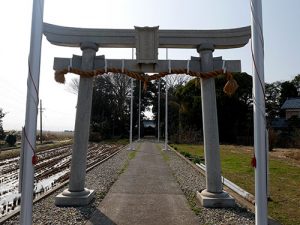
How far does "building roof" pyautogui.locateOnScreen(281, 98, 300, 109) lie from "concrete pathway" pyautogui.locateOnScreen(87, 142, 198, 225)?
37.2 metres

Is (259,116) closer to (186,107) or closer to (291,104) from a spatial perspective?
(186,107)

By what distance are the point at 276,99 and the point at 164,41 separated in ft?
150

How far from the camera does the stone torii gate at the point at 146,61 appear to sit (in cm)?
730

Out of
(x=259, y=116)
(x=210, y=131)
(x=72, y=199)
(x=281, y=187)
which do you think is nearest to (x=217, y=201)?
(x=210, y=131)

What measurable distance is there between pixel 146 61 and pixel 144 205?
3236 mm

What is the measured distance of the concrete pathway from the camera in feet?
20.1

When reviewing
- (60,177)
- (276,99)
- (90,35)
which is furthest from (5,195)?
(276,99)

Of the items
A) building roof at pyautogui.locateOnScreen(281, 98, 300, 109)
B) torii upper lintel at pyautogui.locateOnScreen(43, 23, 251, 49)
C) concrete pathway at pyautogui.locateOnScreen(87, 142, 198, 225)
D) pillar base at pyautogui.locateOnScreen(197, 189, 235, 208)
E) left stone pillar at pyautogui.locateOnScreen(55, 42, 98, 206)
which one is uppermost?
building roof at pyautogui.locateOnScreen(281, 98, 300, 109)

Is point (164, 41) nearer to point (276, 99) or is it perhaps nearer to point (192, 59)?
point (192, 59)

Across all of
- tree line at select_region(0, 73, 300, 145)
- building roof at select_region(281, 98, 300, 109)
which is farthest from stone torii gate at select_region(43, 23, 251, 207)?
building roof at select_region(281, 98, 300, 109)

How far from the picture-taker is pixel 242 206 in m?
7.24

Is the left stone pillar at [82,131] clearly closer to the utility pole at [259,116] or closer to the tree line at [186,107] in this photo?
the utility pole at [259,116]

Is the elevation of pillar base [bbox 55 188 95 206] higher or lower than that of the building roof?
lower

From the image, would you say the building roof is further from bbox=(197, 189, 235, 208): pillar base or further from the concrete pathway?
Answer: bbox=(197, 189, 235, 208): pillar base
